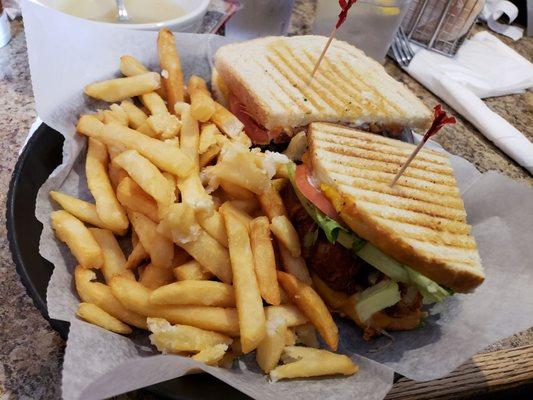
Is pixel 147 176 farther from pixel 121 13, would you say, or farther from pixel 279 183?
pixel 121 13

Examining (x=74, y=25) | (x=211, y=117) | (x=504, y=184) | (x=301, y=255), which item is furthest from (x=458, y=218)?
(x=74, y=25)

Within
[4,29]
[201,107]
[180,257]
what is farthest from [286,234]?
[4,29]

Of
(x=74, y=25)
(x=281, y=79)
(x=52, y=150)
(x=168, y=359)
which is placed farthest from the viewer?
(x=281, y=79)

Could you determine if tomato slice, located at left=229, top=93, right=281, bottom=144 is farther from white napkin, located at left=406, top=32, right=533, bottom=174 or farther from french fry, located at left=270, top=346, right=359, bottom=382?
white napkin, located at left=406, top=32, right=533, bottom=174

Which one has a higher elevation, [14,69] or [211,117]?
[211,117]

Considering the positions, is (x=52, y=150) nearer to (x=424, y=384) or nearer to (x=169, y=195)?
(x=169, y=195)

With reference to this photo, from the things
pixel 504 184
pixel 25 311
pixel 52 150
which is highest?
pixel 504 184

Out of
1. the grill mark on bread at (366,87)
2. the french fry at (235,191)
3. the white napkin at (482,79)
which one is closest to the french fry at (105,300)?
the french fry at (235,191)
